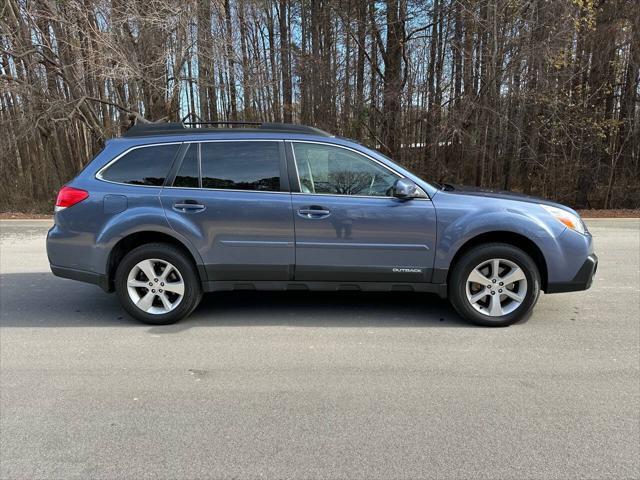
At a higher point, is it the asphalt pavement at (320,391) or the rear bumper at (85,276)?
the rear bumper at (85,276)

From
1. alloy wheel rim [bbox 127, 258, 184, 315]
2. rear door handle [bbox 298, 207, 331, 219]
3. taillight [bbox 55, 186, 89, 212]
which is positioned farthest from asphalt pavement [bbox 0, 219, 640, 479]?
taillight [bbox 55, 186, 89, 212]

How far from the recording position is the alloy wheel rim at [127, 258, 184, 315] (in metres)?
4.75

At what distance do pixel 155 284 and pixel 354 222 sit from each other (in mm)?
1982

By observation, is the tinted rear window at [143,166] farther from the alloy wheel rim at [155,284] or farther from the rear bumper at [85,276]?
the rear bumper at [85,276]

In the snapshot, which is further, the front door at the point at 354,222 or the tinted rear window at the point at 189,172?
the tinted rear window at the point at 189,172

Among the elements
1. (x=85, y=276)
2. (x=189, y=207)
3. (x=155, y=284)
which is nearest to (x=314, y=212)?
(x=189, y=207)

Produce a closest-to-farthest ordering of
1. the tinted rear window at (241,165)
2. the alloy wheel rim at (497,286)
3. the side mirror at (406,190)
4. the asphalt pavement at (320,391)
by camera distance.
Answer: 1. the asphalt pavement at (320,391)
2. the side mirror at (406,190)
3. the alloy wheel rim at (497,286)
4. the tinted rear window at (241,165)

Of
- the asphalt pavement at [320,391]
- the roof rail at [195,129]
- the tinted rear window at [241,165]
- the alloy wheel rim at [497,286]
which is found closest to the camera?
the asphalt pavement at [320,391]

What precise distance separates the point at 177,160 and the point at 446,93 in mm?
12259

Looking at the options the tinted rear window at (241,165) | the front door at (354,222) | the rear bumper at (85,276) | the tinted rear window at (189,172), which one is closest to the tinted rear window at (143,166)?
the tinted rear window at (189,172)

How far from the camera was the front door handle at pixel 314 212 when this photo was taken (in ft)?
15.1

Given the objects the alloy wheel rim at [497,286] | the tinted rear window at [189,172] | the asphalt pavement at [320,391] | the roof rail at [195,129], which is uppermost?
the roof rail at [195,129]

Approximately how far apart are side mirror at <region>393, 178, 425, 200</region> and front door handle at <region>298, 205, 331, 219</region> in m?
0.65

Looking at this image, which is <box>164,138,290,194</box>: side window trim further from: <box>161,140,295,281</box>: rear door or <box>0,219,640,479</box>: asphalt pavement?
<box>0,219,640,479</box>: asphalt pavement
